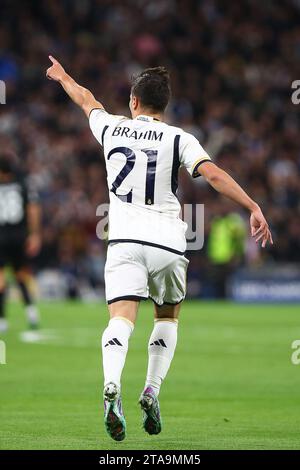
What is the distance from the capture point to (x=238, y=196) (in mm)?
6660

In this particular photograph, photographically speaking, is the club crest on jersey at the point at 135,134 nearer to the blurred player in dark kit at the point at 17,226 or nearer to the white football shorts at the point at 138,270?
the white football shorts at the point at 138,270

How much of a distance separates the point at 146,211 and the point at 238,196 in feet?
2.20

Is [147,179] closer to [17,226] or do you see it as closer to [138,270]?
[138,270]

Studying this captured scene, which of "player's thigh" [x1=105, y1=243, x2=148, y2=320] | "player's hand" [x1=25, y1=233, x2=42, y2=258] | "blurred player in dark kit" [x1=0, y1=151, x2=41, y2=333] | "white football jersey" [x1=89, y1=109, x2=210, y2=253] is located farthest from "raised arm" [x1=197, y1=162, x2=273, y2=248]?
"player's hand" [x1=25, y1=233, x2=42, y2=258]

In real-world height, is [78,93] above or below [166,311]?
above

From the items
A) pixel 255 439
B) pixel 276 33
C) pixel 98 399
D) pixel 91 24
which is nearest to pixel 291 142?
pixel 276 33

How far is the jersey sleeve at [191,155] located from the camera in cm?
684

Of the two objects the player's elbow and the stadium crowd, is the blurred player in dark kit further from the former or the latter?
the player's elbow

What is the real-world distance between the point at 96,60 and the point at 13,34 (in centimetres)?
238

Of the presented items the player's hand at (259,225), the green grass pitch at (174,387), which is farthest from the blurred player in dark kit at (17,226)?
the player's hand at (259,225)

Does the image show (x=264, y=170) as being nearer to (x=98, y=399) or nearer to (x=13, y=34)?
(x=13, y=34)

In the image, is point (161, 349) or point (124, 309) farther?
point (161, 349)

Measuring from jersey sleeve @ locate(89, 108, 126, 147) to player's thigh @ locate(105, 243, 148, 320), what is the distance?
0.75m

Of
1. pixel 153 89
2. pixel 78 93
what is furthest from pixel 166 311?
pixel 78 93
